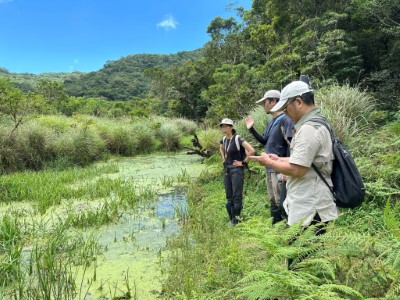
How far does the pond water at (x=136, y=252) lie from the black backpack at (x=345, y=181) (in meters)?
1.88

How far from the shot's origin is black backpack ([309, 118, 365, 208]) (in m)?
1.87

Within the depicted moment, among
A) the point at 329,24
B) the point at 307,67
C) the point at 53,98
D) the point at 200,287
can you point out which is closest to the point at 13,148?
the point at 200,287

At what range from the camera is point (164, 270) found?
3318 millimetres

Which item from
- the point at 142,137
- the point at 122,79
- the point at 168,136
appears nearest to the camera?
the point at 142,137

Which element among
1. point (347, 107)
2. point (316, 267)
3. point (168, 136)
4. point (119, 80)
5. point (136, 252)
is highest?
point (119, 80)

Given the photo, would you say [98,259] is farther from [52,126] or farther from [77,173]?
[52,126]

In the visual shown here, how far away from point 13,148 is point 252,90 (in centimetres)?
797

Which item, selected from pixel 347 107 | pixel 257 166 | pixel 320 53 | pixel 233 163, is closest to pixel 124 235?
pixel 233 163

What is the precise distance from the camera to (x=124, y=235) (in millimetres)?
4562

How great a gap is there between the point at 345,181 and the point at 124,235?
3.46 meters

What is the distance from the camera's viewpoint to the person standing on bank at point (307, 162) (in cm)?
183

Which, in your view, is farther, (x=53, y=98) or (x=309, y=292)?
(x=53, y=98)

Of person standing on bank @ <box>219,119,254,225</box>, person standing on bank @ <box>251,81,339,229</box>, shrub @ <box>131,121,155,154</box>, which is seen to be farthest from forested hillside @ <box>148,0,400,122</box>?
person standing on bank @ <box>251,81,339,229</box>

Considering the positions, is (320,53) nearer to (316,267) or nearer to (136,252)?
(136,252)
